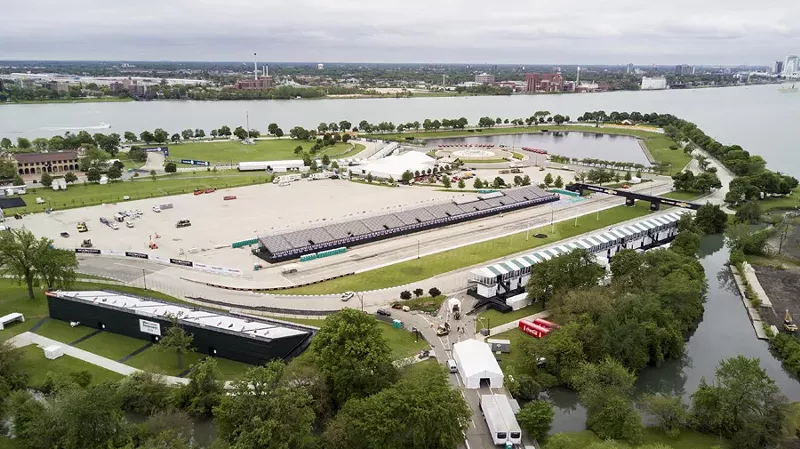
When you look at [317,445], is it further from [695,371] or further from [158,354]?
[695,371]

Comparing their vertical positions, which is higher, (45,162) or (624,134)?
(624,134)

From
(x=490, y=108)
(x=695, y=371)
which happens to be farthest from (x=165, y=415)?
→ (x=490, y=108)

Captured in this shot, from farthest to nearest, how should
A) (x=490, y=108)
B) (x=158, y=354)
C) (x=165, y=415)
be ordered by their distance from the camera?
(x=490, y=108), (x=158, y=354), (x=165, y=415)

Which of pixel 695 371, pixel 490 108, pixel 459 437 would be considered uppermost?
pixel 490 108

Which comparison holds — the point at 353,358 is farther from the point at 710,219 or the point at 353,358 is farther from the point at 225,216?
the point at 710,219

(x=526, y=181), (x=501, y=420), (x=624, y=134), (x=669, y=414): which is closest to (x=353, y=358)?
(x=501, y=420)

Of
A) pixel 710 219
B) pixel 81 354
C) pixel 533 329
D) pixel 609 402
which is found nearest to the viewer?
pixel 609 402

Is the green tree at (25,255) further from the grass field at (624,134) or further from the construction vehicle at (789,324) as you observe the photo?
the grass field at (624,134)

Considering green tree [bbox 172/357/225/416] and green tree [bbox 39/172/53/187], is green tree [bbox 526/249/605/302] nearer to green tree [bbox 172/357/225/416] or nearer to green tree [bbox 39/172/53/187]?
green tree [bbox 172/357/225/416]
